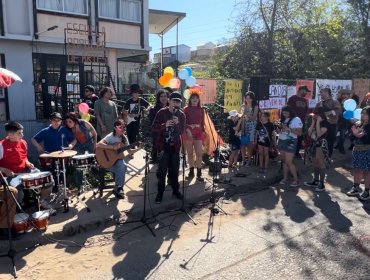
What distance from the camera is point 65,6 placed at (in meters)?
12.4

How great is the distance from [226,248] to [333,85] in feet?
30.4

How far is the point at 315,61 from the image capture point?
16.0 metres

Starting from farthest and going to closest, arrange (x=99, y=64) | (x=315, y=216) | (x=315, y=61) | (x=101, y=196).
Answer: (x=315, y=61) → (x=99, y=64) → (x=101, y=196) → (x=315, y=216)

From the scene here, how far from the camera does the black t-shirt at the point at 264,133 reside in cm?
763

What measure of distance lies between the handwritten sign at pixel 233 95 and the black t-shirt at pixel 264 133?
1506 mm

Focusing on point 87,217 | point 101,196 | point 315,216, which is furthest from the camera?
point 101,196

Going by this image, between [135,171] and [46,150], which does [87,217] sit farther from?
[135,171]

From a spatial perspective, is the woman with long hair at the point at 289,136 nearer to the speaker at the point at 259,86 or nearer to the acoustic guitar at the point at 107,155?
the speaker at the point at 259,86

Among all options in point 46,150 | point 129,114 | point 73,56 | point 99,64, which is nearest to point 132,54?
point 99,64

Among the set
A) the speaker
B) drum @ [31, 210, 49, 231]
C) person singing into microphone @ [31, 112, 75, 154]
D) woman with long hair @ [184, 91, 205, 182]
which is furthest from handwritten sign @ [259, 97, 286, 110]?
drum @ [31, 210, 49, 231]

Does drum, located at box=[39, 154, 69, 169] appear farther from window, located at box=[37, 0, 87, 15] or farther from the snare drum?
window, located at box=[37, 0, 87, 15]

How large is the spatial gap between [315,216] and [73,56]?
32.6 feet

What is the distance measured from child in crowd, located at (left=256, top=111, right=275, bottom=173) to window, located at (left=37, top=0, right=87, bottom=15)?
847 centimetres

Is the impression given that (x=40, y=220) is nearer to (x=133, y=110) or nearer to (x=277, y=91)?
(x=133, y=110)
